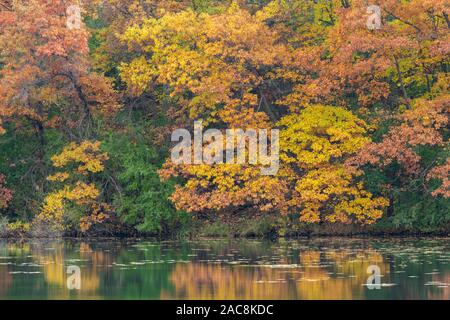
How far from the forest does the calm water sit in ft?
7.64

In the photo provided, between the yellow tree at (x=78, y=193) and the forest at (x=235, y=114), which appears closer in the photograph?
the forest at (x=235, y=114)

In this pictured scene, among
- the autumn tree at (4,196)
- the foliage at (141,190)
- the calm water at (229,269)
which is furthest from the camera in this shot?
the autumn tree at (4,196)

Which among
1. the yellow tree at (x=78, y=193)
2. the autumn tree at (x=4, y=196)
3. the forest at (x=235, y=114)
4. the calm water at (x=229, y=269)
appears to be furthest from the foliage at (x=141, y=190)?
the autumn tree at (x=4, y=196)

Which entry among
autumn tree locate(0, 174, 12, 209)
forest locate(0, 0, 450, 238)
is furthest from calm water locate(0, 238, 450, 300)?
autumn tree locate(0, 174, 12, 209)

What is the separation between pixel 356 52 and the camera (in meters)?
39.8

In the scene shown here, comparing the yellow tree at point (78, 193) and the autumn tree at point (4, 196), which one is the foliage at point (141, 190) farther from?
the autumn tree at point (4, 196)

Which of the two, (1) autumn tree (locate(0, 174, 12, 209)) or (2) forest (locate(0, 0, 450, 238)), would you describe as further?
(1) autumn tree (locate(0, 174, 12, 209))

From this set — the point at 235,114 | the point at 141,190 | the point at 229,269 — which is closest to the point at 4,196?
the point at 141,190

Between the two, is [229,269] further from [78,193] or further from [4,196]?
[4,196]

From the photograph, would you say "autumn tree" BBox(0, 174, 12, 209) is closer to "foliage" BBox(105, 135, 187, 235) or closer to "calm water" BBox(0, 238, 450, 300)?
"calm water" BBox(0, 238, 450, 300)

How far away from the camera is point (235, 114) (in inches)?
1534

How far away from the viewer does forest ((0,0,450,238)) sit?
37625mm

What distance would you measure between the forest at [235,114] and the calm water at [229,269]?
2.33m

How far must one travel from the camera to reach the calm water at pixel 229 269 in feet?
76.5
